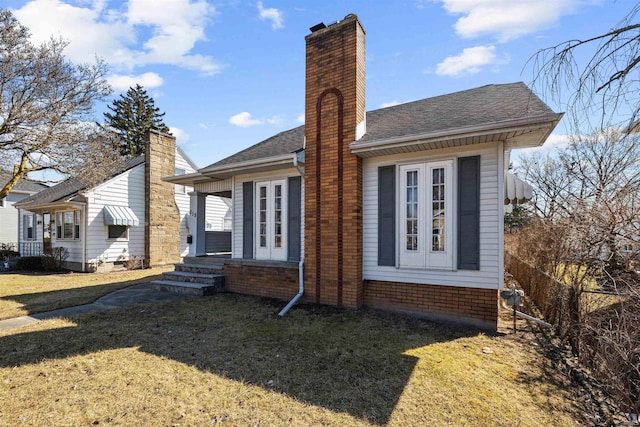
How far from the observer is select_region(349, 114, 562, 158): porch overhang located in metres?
5.19

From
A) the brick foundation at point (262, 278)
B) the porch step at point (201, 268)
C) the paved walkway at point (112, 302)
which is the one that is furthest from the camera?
the porch step at point (201, 268)

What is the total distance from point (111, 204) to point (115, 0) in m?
9.28

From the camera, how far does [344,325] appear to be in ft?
19.8

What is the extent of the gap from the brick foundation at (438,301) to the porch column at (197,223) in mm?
6185

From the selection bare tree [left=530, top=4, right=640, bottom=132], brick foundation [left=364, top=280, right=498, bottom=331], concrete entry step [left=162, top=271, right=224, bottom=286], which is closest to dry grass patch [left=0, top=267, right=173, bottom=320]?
concrete entry step [left=162, top=271, right=224, bottom=286]

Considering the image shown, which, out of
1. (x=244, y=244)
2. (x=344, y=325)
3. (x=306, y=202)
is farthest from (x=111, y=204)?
(x=344, y=325)

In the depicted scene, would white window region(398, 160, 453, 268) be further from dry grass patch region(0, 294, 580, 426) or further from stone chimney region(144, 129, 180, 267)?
stone chimney region(144, 129, 180, 267)

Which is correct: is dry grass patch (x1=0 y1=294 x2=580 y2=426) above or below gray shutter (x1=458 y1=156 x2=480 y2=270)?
below

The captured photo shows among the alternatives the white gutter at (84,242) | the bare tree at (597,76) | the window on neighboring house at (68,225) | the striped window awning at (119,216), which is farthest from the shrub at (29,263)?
the bare tree at (597,76)

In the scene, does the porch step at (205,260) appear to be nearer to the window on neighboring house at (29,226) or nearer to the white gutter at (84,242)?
the white gutter at (84,242)

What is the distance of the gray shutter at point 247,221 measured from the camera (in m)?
8.82

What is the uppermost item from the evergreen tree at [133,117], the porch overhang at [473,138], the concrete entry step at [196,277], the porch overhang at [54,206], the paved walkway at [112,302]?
the evergreen tree at [133,117]

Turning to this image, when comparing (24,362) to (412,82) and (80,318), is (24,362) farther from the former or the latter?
(412,82)

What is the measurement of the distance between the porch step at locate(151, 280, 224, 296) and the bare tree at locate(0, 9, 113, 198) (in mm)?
4715
